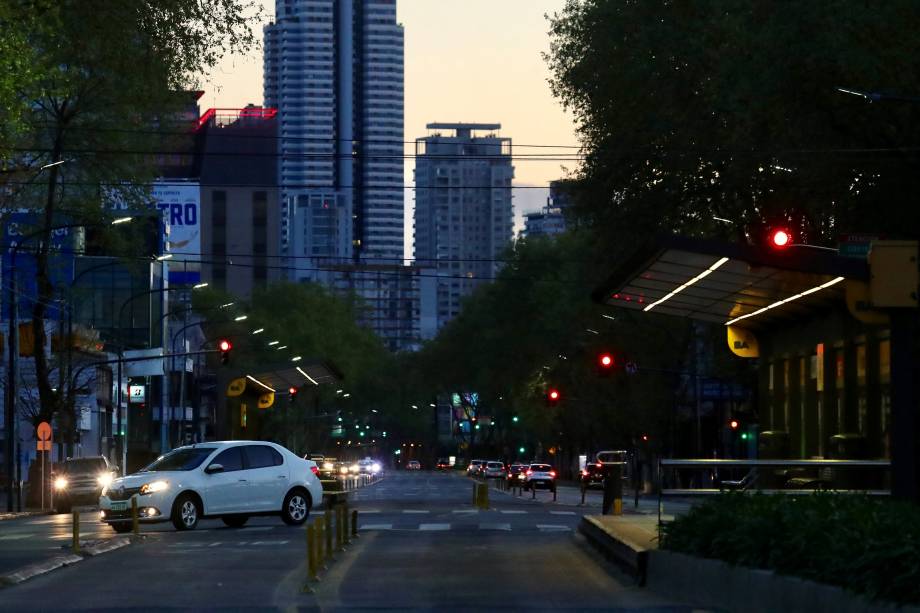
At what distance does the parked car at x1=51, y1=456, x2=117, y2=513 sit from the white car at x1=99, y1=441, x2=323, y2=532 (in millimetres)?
20332

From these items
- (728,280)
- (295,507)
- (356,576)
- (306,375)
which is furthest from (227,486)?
(306,375)

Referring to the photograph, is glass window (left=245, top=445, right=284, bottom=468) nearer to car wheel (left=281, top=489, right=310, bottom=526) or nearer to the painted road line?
car wheel (left=281, top=489, right=310, bottom=526)

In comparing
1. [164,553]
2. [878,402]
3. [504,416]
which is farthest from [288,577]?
[504,416]

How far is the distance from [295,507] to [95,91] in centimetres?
2335

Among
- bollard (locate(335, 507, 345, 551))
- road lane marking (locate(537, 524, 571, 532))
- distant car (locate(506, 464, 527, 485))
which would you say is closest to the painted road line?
road lane marking (locate(537, 524, 571, 532))

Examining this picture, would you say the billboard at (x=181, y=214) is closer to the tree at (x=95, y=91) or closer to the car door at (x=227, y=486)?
the tree at (x=95, y=91)

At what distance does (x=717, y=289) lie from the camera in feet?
100.0

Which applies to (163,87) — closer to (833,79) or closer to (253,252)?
(833,79)

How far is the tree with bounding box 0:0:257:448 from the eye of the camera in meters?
26.8

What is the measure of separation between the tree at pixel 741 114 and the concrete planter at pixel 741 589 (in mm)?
15756

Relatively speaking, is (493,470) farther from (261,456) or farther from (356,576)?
(356,576)

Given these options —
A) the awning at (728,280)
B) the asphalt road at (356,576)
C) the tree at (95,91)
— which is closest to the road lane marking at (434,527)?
the asphalt road at (356,576)

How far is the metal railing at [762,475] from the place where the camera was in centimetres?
1975

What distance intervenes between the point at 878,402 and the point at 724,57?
818 centimetres
